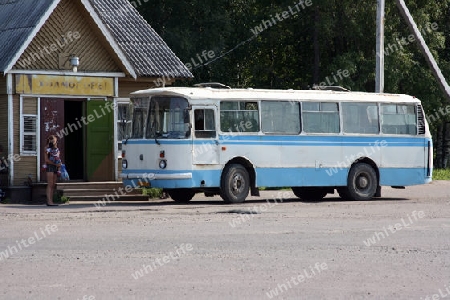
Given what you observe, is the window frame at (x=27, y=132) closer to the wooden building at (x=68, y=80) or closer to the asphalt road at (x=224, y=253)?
the wooden building at (x=68, y=80)

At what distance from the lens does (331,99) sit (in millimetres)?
28531

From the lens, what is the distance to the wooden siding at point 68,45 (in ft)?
94.0

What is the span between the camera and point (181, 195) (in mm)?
27641

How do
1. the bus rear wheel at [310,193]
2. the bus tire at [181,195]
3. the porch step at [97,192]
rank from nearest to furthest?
the bus tire at [181,195], the porch step at [97,192], the bus rear wheel at [310,193]

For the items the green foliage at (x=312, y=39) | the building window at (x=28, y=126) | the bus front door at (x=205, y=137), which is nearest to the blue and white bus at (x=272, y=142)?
the bus front door at (x=205, y=137)

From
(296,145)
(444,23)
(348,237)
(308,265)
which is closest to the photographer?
(308,265)

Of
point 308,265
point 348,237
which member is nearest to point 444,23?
point 348,237

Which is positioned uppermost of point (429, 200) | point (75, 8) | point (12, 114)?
point (75, 8)

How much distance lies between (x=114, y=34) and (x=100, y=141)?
125 inches

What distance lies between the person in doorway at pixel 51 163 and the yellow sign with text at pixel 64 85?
11.2ft

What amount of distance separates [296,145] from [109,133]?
18.5 ft

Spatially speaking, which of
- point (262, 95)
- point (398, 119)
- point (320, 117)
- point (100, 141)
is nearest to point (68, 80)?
point (100, 141)

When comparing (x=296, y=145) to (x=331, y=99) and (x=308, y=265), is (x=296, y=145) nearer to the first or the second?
(x=331, y=99)

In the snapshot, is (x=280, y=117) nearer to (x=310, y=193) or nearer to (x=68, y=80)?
(x=310, y=193)
